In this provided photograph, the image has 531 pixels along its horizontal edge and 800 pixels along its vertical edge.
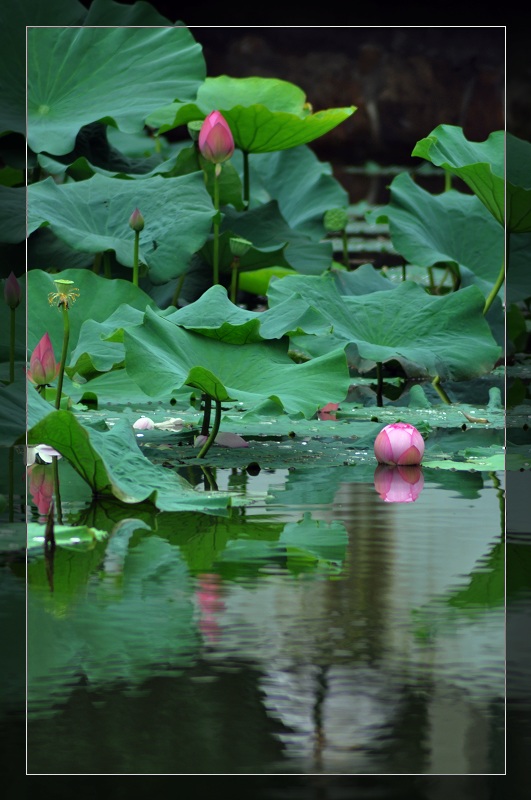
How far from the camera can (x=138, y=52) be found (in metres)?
2.52

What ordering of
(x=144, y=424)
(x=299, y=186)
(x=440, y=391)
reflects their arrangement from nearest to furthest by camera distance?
(x=144, y=424), (x=440, y=391), (x=299, y=186)

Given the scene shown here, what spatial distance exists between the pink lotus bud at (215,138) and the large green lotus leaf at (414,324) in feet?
1.27

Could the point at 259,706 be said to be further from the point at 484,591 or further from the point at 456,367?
the point at 456,367

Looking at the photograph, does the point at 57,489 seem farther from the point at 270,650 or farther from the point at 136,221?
the point at 136,221

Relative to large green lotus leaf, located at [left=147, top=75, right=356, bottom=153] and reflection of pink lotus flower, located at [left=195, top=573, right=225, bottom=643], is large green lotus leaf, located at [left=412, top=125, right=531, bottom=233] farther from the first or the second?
reflection of pink lotus flower, located at [left=195, top=573, right=225, bottom=643]

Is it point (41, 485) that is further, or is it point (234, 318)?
point (234, 318)

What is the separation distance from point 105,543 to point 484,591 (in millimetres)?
370

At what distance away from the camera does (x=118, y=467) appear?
1256mm

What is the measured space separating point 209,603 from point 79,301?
106 cm

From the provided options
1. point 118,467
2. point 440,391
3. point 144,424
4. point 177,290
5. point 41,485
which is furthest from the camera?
point 177,290

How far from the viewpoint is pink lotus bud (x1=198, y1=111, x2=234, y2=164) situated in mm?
2156

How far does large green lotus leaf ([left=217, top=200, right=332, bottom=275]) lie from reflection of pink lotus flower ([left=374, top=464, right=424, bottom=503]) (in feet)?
3.30

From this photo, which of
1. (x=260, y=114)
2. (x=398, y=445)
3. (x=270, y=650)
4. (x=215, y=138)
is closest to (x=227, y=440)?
(x=398, y=445)

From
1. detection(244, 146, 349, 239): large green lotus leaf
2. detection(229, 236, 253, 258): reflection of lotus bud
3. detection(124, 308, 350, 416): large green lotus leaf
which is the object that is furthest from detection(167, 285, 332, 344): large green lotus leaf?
detection(244, 146, 349, 239): large green lotus leaf
